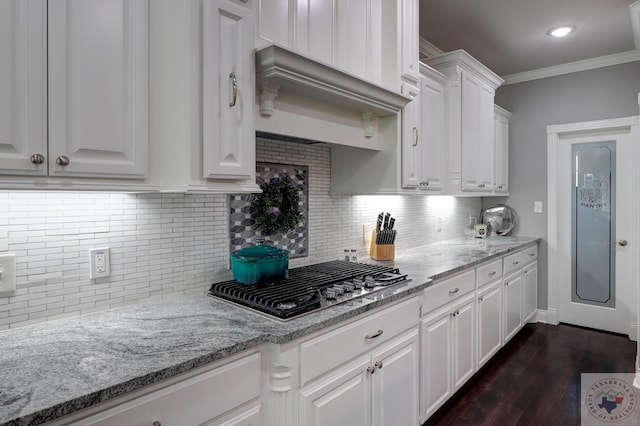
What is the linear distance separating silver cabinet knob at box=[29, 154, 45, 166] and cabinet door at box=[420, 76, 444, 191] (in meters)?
2.18

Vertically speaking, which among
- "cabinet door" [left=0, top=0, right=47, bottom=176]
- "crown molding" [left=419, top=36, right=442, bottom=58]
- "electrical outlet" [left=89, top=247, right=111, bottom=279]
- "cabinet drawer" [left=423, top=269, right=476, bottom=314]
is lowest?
"cabinet drawer" [left=423, top=269, right=476, bottom=314]

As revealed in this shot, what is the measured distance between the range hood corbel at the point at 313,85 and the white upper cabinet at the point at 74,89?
1.52 ft

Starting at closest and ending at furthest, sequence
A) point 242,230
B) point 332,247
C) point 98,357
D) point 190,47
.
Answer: point 98,357
point 190,47
point 242,230
point 332,247

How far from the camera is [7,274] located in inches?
Answer: 50.6

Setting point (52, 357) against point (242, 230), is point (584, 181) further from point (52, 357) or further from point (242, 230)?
point (52, 357)

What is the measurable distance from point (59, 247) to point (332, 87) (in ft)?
4.23

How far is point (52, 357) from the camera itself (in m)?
1.09

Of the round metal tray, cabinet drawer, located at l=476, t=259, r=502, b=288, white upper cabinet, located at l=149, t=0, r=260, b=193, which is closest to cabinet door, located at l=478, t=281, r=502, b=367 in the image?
cabinet drawer, located at l=476, t=259, r=502, b=288

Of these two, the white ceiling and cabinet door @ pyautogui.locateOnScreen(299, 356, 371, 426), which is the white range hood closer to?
cabinet door @ pyautogui.locateOnScreen(299, 356, 371, 426)

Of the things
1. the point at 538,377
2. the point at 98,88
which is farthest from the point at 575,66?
the point at 98,88

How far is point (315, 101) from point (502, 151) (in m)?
3.12

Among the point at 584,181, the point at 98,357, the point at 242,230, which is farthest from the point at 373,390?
the point at 584,181

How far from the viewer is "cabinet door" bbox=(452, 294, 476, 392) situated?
8.20 feet

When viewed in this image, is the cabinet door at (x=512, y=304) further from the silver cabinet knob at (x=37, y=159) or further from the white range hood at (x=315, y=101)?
the silver cabinet knob at (x=37, y=159)
